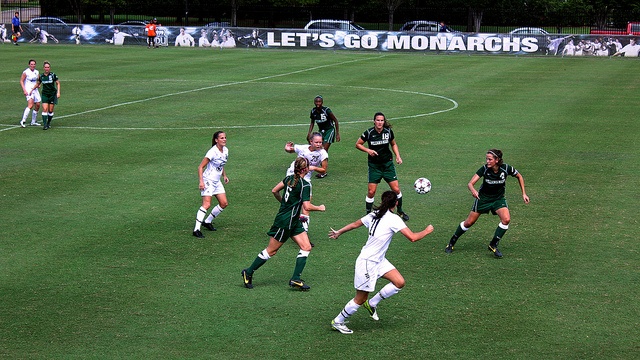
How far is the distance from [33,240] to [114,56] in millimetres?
37942

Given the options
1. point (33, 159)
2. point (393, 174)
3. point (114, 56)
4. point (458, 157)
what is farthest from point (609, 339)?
point (114, 56)

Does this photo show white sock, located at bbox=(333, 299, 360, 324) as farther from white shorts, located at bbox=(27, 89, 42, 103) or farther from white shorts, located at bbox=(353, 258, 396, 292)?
white shorts, located at bbox=(27, 89, 42, 103)

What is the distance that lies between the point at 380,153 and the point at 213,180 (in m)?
3.42

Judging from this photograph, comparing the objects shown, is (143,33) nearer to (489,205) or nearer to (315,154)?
(315,154)

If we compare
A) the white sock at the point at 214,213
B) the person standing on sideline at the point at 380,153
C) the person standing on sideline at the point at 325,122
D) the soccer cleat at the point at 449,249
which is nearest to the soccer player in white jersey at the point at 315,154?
the person standing on sideline at the point at 380,153

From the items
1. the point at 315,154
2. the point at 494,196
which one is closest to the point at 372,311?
the point at 494,196

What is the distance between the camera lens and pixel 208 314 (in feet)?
39.0

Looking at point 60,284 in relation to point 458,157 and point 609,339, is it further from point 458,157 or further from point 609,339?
point 458,157

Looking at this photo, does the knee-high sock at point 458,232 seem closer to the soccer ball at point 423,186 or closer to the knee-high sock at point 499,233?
the knee-high sock at point 499,233

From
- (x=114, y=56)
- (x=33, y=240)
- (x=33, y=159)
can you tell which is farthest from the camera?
(x=114, y=56)

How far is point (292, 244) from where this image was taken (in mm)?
15539

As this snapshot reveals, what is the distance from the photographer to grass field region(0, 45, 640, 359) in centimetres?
1120

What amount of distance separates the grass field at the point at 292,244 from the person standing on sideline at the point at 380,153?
753 mm

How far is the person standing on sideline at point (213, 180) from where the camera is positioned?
15695mm
